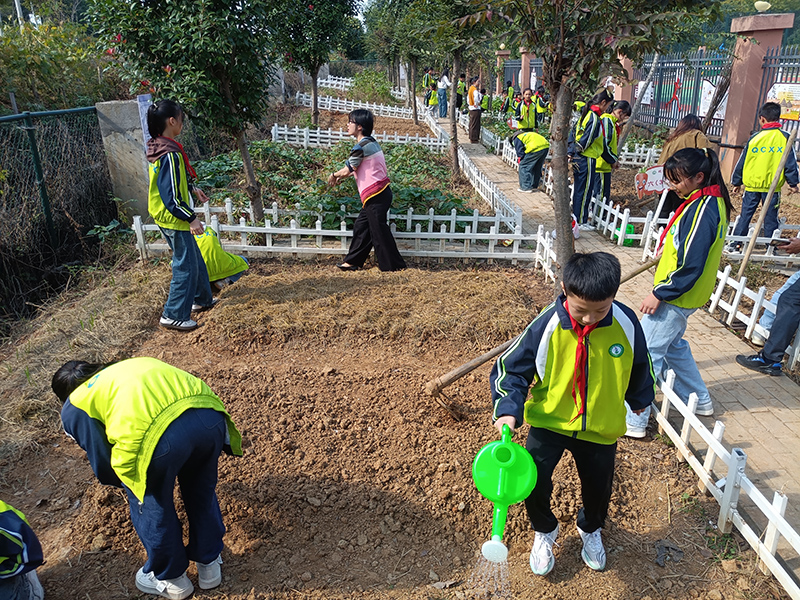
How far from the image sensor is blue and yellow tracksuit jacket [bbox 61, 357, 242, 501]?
7.19ft

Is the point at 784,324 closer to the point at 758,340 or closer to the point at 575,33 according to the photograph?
the point at 758,340

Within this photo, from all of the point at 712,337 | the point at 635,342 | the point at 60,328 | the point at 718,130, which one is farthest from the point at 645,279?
the point at 718,130

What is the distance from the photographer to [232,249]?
21.5ft

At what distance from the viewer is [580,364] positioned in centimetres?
225

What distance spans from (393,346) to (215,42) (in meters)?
3.63

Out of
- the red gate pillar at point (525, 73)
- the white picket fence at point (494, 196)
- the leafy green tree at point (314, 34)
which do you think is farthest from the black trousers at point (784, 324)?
the red gate pillar at point (525, 73)

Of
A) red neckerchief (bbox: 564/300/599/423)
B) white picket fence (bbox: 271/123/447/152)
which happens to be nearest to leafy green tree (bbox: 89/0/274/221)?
red neckerchief (bbox: 564/300/599/423)

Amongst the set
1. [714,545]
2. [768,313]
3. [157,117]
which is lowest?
[714,545]

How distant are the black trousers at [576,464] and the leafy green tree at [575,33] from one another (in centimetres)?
190

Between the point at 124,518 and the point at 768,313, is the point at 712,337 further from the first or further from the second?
the point at 124,518

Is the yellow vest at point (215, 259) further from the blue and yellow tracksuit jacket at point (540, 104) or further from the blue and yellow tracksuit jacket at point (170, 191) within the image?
the blue and yellow tracksuit jacket at point (540, 104)

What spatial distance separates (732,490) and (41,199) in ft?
23.4

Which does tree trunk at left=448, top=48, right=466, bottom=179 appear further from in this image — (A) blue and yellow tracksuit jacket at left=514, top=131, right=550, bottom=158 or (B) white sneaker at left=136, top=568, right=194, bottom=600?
(B) white sneaker at left=136, top=568, right=194, bottom=600

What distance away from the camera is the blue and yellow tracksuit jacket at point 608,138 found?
7559 millimetres
